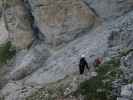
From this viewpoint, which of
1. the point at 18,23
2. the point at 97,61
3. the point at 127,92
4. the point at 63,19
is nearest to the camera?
the point at 127,92

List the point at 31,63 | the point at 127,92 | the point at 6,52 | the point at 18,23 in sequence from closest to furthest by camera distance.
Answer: the point at 127,92, the point at 31,63, the point at 18,23, the point at 6,52

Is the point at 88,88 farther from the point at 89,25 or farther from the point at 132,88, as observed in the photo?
the point at 89,25

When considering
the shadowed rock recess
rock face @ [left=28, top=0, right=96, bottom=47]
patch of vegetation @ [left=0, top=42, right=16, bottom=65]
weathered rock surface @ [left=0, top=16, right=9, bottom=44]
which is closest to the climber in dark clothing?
the shadowed rock recess

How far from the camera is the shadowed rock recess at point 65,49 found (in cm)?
Result: 2283

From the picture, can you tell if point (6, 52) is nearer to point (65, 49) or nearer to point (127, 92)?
point (65, 49)

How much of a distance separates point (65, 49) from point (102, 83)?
6754 mm

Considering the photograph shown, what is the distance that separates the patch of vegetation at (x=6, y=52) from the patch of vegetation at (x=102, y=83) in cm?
1062

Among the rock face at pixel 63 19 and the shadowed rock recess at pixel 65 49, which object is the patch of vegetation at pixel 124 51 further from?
the rock face at pixel 63 19

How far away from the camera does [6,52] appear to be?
33344mm

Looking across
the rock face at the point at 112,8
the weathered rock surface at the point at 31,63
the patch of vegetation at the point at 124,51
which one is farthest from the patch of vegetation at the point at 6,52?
the patch of vegetation at the point at 124,51

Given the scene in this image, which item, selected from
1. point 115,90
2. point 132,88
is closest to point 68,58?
point 115,90

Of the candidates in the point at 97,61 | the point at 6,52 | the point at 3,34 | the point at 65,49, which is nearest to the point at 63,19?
the point at 65,49

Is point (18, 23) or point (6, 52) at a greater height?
point (18, 23)

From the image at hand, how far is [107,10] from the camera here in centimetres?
2814
